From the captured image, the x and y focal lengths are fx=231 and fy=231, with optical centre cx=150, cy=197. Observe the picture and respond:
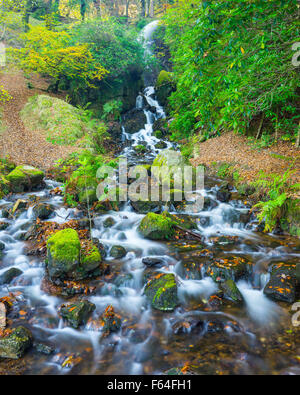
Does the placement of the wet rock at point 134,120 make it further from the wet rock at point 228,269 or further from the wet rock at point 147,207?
the wet rock at point 228,269

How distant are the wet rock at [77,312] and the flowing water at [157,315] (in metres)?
0.10

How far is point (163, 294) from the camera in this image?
4105 millimetres

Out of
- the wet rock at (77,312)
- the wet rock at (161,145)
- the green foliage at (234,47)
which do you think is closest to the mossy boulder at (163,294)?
the wet rock at (77,312)

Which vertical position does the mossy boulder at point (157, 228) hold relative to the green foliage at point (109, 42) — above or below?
below

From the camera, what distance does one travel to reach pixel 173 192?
7.90 meters

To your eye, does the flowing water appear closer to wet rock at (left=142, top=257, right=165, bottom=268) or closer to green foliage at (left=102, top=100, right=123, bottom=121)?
wet rock at (left=142, top=257, right=165, bottom=268)

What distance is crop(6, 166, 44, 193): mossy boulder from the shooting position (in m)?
8.20

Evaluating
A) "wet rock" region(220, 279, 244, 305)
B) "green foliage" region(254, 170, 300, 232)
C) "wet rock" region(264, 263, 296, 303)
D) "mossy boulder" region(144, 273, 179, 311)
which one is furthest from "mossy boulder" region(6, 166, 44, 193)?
"wet rock" region(264, 263, 296, 303)

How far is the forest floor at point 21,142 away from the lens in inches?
409

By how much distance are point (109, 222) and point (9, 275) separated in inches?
111

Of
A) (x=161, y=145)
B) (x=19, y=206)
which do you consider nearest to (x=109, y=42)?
(x=161, y=145)

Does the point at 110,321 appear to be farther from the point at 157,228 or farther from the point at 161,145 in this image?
the point at 161,145

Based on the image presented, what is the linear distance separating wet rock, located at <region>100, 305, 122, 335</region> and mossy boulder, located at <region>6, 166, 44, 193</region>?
626 cm

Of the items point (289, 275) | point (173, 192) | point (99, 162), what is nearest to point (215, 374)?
point (289, 275)
